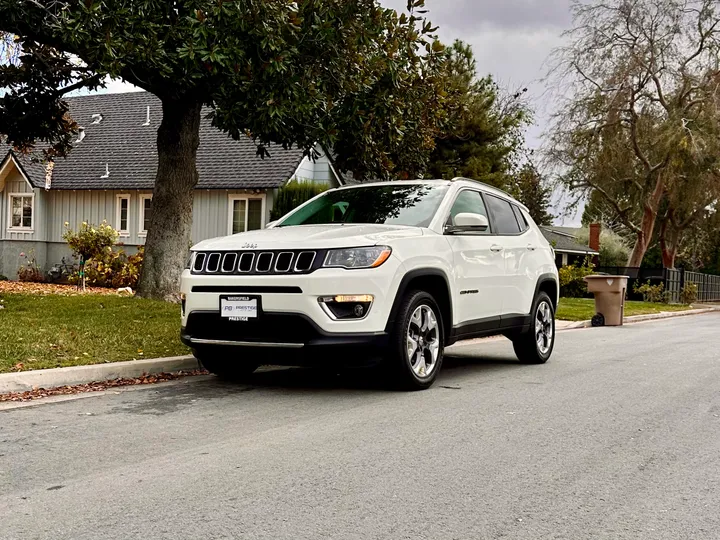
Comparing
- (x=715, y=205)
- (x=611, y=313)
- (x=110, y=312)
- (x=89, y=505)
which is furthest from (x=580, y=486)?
(x=715, y=205)

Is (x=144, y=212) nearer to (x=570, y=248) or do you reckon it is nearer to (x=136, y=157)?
(x=136, y=157)

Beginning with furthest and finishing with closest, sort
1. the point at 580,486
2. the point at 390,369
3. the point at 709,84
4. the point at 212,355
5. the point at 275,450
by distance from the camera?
the point at 709,84 → the point at 212,355 → the point at 390,369 → the point at 275,450 → the point at 580,486

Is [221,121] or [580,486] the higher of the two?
[221,121]

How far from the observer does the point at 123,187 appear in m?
27.0

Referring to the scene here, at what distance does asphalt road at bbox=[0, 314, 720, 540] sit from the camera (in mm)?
3959

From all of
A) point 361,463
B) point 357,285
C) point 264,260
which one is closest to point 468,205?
point 357,285

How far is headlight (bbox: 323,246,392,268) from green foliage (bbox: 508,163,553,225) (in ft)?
68.5

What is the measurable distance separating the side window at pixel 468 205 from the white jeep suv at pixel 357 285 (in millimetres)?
14

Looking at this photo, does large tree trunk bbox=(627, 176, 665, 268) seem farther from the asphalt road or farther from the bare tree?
the asphalt road

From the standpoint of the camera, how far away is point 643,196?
38.8 meters

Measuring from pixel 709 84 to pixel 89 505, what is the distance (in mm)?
36858

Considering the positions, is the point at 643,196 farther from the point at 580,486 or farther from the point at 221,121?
the point at 580,486

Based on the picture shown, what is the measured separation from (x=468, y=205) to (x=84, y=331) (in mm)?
4635

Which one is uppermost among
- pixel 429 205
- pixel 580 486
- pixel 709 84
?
pixel 709 84
